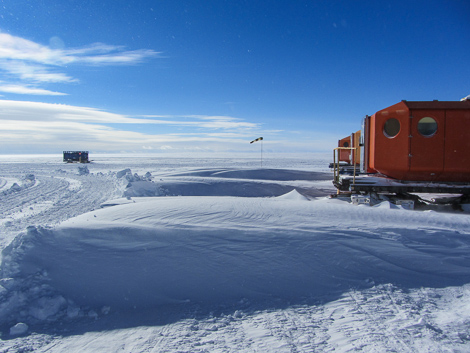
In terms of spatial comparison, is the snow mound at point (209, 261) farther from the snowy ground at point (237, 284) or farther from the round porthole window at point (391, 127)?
the round porthole window at point (391, 127)

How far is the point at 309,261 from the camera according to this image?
143 inches

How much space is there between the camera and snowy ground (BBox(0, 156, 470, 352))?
258 centimetres

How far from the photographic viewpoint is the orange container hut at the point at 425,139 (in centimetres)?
784

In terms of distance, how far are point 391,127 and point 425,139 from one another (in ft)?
2.85

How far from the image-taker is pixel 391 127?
8102 millimetres

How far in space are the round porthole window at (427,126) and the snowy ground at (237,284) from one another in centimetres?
388

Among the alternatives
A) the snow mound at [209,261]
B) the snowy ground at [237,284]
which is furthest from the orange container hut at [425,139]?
the snow mound at [209,261]

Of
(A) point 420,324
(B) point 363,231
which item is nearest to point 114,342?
(A) point 420,324

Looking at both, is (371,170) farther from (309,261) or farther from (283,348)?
(283,348)

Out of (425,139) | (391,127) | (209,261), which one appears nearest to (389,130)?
(391,127)

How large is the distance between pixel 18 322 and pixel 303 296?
2710 millimetres

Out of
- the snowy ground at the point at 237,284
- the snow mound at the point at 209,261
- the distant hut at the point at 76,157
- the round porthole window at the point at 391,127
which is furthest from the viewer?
the distant hut at the point at 76,157

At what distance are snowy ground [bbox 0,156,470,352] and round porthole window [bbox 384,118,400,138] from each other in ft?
12.3

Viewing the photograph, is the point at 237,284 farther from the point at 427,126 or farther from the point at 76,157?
the point at 76,157
